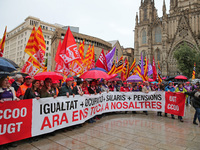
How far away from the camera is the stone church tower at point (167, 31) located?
147 feet

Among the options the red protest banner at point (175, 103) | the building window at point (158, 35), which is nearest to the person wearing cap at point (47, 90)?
the red protest banner at point (175, 103)

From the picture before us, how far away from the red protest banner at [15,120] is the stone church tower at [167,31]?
46786 millimetres

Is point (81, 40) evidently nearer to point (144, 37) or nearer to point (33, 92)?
point (144, 37)

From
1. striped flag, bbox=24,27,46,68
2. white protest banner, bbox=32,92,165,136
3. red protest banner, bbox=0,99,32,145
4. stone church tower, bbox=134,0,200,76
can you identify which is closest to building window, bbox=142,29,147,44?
stone church tower, bbox=134,0,200,76

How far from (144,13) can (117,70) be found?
5180cm

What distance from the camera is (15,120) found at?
13.9 feet

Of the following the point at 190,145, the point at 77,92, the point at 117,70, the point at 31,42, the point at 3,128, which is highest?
the point at 31,42

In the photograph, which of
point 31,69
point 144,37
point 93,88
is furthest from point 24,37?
point 93,88

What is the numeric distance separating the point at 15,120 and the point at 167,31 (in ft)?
176

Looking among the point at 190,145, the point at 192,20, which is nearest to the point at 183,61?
the point at 192,20

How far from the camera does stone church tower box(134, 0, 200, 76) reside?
4491cm

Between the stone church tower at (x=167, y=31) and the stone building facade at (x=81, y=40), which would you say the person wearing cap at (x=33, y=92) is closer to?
the stone building facade at (x=81, y=40)

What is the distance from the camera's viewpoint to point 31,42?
755 cm

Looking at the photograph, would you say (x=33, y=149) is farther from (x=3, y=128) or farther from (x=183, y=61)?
(x=183, y=61)
